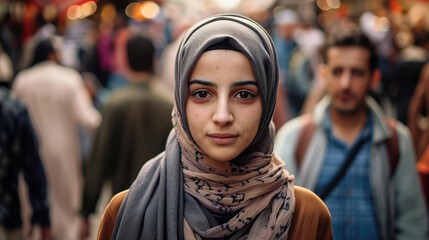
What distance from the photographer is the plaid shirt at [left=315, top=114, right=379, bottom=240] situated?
415cm

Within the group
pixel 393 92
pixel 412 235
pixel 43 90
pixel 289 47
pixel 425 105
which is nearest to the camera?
pixel 412 235

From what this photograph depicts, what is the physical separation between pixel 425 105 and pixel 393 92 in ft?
23.9

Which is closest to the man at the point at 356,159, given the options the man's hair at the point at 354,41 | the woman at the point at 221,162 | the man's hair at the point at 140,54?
the man's hair at the point at 354,41

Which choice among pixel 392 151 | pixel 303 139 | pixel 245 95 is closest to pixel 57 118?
pixel 303 139

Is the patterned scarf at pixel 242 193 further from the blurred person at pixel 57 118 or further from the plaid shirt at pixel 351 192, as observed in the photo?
the blurred person at pixel 57 118

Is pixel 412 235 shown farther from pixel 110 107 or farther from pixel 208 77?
pixel 110 107

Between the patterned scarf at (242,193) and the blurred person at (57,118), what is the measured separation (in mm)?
5073

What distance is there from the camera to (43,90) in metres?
7.92

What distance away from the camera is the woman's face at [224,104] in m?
2.63

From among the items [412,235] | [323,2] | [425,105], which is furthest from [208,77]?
[323,2]

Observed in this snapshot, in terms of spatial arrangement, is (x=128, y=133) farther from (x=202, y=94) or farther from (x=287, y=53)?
(x=287, y=53)

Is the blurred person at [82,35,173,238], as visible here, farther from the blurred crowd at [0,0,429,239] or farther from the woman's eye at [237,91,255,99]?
the woman's eye at [237,91,255,99]

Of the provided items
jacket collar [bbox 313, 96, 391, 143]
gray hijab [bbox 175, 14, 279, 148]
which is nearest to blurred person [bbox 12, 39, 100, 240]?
jacket collar [bbox 313, 96, 391, 143]

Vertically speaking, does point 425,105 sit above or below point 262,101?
below
